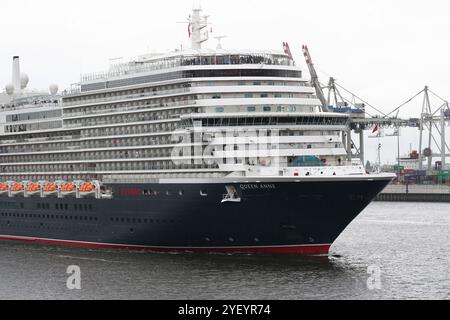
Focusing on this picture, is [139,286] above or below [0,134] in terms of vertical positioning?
below

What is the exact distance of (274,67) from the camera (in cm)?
4441

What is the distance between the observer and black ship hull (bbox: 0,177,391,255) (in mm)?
40594

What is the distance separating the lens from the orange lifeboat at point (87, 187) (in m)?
48.1

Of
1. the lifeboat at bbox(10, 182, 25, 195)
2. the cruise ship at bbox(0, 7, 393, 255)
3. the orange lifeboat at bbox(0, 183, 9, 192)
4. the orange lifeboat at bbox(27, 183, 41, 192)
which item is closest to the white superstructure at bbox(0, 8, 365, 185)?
the cruise ship at bbox(0, 7, 393, 255)

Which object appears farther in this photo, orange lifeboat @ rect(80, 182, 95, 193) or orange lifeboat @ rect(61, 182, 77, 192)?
orange lifeboat @ rect(61, 182, 77, 192)

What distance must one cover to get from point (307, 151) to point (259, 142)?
2575 millimetres

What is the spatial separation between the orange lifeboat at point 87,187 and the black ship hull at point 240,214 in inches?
87.4

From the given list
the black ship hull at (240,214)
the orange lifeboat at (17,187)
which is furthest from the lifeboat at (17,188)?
the black ship hull at (240,214)

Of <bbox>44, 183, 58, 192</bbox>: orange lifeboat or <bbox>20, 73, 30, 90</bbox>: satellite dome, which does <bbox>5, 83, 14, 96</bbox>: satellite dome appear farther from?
<bbox>44, 183, 58, 192</bbox>: orange lifeboat

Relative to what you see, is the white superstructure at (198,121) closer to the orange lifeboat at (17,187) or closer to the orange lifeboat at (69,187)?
the orange lifeboat at (69,187)

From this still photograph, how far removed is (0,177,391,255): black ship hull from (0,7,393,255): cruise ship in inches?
2.4

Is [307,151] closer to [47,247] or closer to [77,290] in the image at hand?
[77,290]

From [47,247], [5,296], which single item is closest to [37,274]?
[5,296]
